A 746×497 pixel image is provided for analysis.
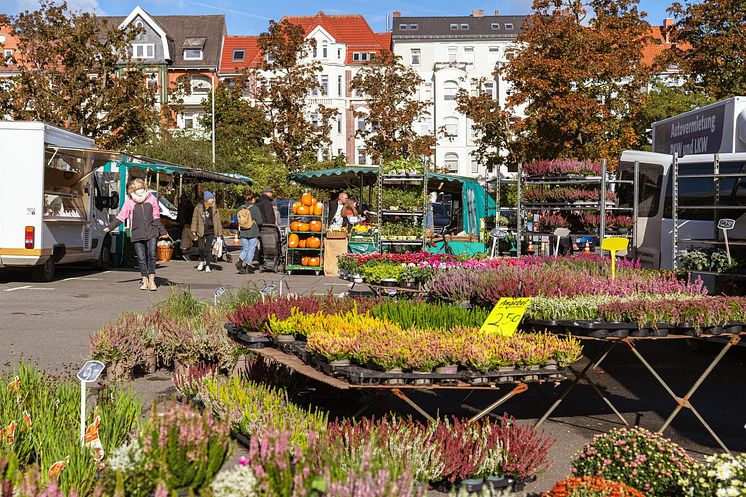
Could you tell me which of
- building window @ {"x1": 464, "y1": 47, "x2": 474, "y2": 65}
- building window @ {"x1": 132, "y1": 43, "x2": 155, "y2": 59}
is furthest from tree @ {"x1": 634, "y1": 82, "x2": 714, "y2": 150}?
building window @ {"x1": 132, "y1": 43, "x2": 155, "y2": 59}

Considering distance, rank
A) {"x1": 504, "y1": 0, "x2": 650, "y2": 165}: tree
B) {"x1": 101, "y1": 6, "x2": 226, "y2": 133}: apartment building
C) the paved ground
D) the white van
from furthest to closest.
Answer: {"x1": 101, "y1": 6, "x2": 226, "y2": 133}: apartment building → {"x1": 504, "y1": 0, "x2": 650, "y2": 165}: tree → the white van → the paved ground

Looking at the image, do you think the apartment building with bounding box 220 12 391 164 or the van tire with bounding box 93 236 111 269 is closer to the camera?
the van tire with bounding box 93 236 111 269

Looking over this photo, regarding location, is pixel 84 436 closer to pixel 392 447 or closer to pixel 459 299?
pixel 392 447

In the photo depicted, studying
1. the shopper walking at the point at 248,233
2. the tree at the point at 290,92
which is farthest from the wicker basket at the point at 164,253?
the tree at the point at 290,92

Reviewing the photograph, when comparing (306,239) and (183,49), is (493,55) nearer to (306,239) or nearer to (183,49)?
(183,49)

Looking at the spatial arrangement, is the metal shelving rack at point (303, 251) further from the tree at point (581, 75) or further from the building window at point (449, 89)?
the building window at point (449, 89)

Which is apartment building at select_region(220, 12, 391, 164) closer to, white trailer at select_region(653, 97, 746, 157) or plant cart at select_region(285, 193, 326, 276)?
plant cart at select_region(285, 193, 326, 276)

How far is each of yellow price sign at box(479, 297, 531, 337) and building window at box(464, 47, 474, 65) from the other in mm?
73805

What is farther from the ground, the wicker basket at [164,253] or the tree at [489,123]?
the tree at [489,123]

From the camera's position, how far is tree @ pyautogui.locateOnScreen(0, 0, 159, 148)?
109 ft

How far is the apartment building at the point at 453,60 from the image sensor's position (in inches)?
2874

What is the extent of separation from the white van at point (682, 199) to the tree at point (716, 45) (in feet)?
57.6

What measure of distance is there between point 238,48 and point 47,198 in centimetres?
6396

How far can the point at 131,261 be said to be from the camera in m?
23.3
